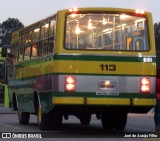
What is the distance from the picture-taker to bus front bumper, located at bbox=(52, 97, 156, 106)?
56.7 feet

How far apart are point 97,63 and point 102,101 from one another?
947mm

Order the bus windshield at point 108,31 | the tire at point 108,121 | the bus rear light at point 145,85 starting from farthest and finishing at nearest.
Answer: the tire at point 108,121 → the bus windshield at point 108,31 → the bus rear light at point 145,85

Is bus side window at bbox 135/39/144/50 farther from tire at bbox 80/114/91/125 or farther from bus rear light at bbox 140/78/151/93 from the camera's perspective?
tire at bbox 80/114/91/125

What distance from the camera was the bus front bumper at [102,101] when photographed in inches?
680

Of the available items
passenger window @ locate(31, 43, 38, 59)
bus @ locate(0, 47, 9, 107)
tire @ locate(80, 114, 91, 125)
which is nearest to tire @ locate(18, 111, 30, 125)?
tire @ locate(80, 114, 91, 125)

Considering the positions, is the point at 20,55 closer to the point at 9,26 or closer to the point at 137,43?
the point at 137,43

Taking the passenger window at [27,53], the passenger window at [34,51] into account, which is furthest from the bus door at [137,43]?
the passenger window at [27,53]

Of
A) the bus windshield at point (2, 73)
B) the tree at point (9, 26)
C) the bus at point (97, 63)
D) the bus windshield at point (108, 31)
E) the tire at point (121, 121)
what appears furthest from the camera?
the tree at point (9, 26)

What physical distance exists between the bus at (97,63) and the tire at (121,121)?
1.18 meters

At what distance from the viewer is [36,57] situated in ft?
66.5

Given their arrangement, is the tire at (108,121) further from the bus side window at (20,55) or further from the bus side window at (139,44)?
the bus side window at (20,55)

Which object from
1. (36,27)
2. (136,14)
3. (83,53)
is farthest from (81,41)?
(36,27)

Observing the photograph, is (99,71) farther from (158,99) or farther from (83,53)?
(158,99)

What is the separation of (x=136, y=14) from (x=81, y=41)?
160 cm
